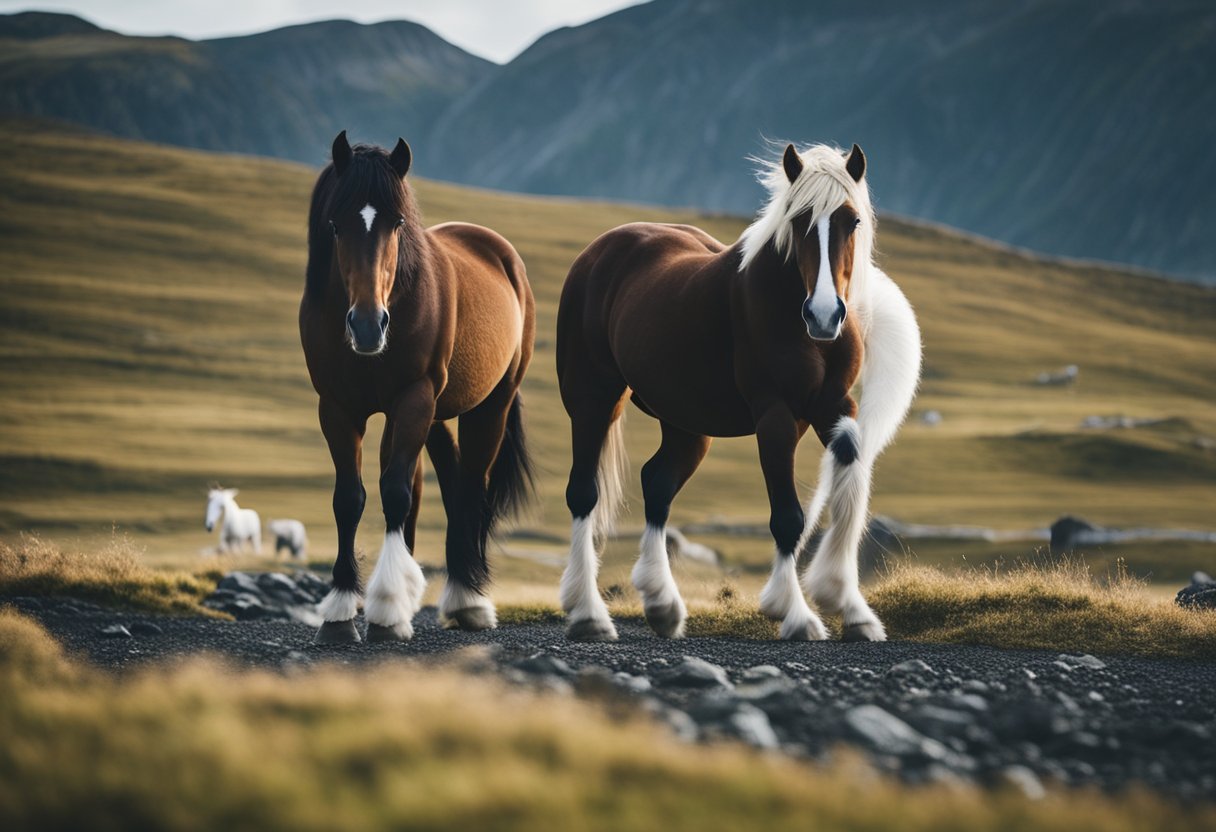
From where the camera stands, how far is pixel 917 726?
211 inches

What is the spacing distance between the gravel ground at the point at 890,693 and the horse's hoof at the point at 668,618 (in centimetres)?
41

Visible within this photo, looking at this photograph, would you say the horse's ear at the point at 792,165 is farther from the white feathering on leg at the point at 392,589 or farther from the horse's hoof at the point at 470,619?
the horse's hoof at the point at 470,619

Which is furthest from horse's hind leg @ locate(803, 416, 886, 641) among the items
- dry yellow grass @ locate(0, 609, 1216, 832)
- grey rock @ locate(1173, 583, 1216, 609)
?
dry yellow grass @ locate(0, 609, 1216, 832)

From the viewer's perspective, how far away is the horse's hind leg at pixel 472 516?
11.5 m

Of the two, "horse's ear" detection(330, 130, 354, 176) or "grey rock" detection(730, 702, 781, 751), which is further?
"horse's ear" detection(330, 130, 354, 176)

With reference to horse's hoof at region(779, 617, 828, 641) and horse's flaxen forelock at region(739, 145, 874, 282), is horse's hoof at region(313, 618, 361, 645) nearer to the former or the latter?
horse's hoof at region(779, 617, 828, 641)

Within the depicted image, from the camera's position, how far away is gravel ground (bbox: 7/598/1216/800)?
495 cm

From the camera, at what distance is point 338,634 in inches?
380

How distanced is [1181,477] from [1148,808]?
48602 mm

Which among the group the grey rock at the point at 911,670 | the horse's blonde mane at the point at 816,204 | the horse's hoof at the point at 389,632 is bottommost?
the horse's hoof at the point at 389,632

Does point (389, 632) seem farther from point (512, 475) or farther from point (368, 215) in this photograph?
point (512, 475)

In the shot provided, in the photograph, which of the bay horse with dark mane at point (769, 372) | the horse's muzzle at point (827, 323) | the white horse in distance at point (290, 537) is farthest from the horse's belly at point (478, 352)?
the white horse in distance at point (290, 537)

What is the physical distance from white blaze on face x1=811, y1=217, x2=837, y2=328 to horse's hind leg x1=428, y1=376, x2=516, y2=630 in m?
4.20

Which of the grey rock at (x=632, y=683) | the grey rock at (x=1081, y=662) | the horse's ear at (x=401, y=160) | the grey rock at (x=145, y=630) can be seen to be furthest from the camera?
the grey rock at (x=145, y=630)
